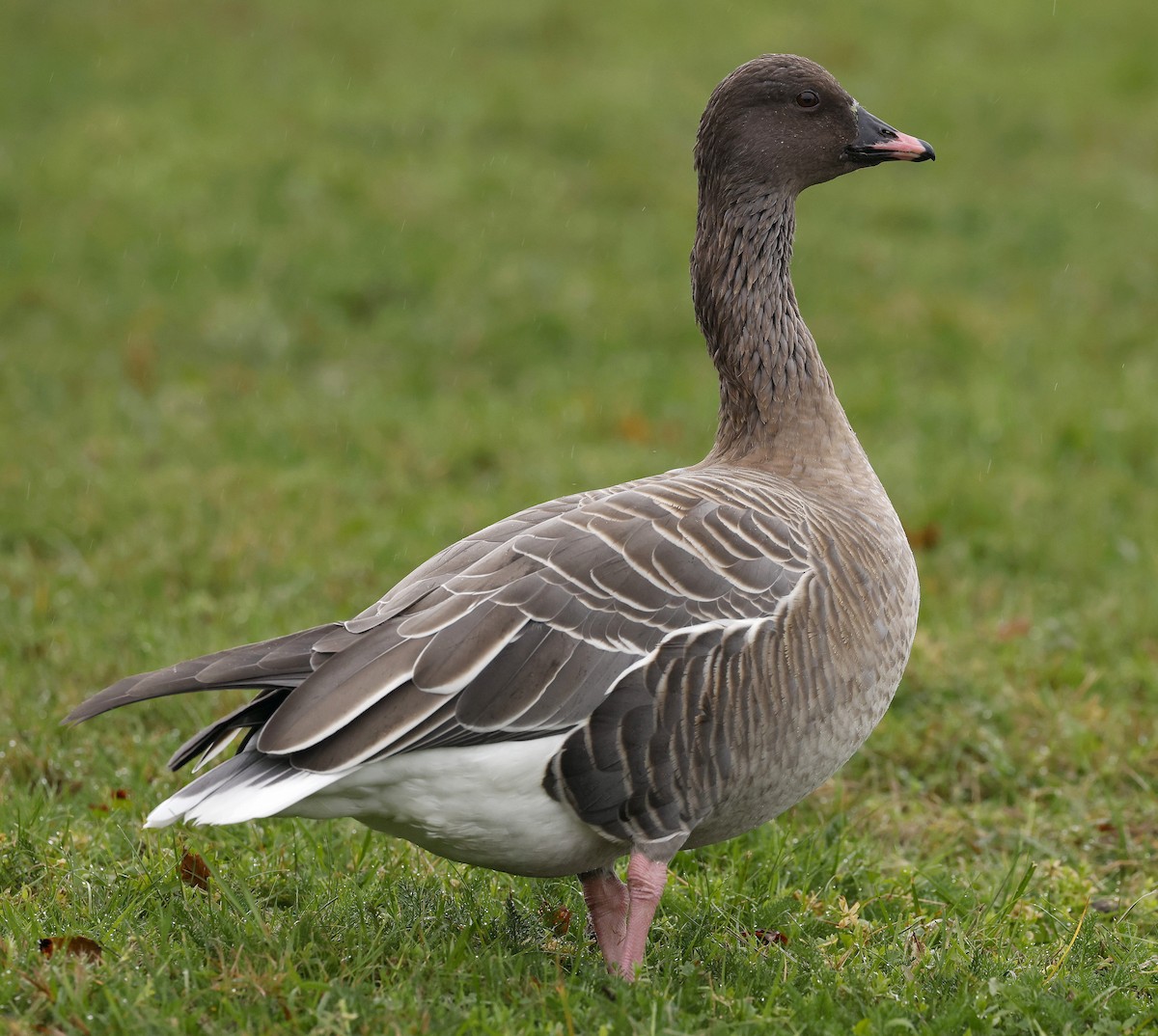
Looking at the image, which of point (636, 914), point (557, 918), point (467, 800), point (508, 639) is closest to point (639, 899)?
point (636, 914)

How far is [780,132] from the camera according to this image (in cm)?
452

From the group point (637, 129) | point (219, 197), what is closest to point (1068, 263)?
point (637, 129)

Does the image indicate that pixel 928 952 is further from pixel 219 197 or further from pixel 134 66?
pixel 134 66

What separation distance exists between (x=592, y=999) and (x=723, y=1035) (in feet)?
1.08

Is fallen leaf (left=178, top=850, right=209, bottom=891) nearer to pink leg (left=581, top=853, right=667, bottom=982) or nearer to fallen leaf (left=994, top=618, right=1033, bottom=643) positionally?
pink leg (left=581, top=853, right=667, bottom=982)

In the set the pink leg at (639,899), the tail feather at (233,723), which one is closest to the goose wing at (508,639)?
the tail feather at (233,723)

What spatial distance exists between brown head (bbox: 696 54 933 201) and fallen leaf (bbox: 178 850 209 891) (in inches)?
102

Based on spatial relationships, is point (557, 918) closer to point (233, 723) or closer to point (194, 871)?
point (194, 871)

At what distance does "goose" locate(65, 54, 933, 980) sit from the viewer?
3398 mm

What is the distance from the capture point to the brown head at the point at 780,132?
4520mm

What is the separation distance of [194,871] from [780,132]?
2858mm

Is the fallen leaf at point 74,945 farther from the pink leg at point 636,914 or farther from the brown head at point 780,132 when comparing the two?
the brown head at point 780,132

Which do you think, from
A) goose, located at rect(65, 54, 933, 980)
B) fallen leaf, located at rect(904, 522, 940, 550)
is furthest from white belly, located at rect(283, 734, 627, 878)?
fallen leaf, located at rect(904, 522, 940, 550)

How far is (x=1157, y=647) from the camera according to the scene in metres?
6.39
